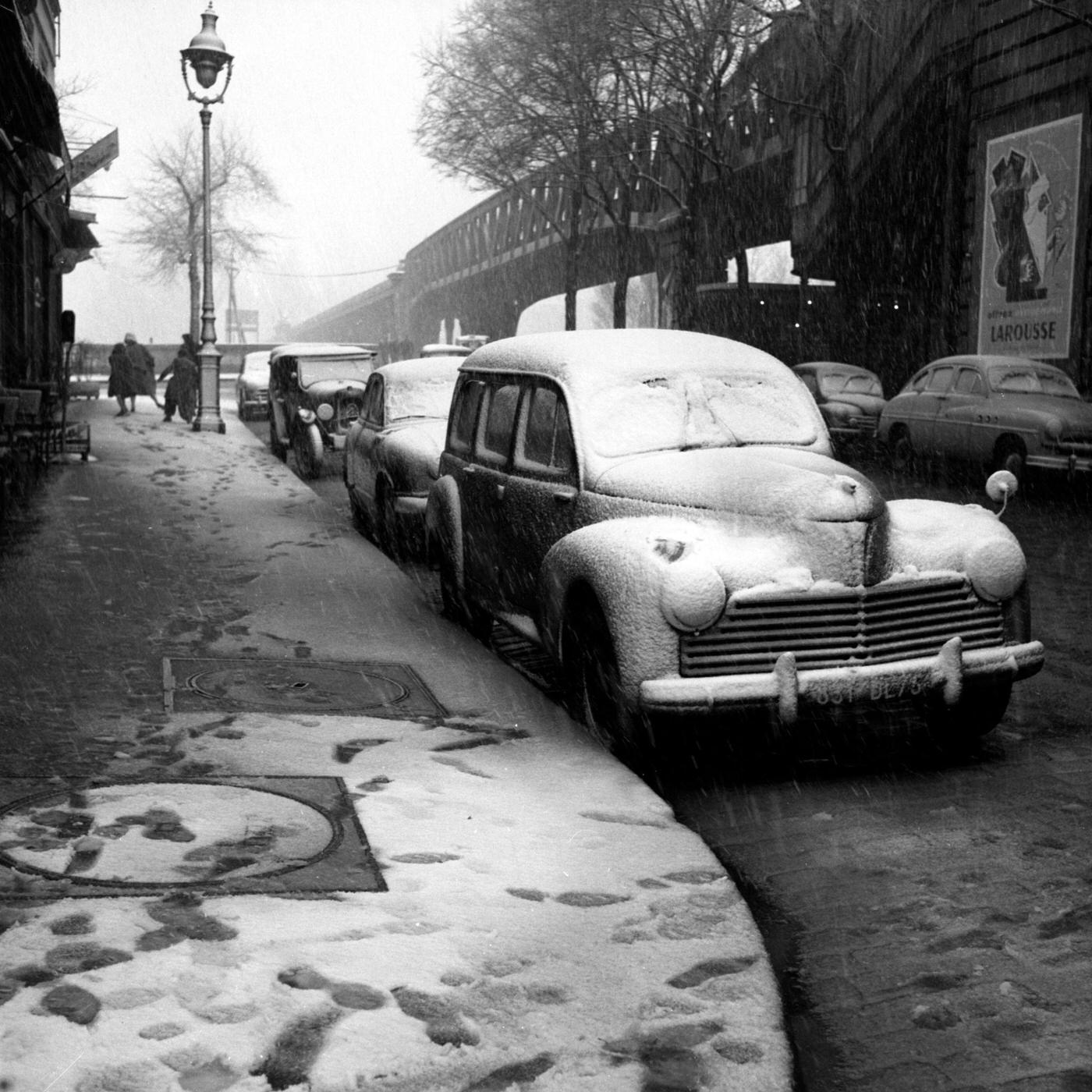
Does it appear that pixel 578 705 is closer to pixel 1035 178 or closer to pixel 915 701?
pixel 915 701

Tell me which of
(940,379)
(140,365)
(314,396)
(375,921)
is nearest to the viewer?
(375,921)

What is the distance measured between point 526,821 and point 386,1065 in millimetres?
1798

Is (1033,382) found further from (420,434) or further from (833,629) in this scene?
(833,629)

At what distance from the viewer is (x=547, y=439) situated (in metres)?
6.85

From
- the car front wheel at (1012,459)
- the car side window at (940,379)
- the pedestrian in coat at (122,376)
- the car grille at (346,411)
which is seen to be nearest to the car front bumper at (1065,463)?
the car front wheel at (1012,459)

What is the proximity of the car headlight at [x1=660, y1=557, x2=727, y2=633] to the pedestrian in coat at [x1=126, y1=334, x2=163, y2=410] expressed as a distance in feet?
81.8

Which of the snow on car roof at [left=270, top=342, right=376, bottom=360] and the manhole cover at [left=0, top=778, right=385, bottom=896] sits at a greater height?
the snow on car roof at [left=270, top=342, right=376, bottom=360]

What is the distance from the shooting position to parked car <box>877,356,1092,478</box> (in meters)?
16.7

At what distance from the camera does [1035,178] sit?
24.8m

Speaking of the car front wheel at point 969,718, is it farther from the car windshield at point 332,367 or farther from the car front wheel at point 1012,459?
the car windshield at point 332,367

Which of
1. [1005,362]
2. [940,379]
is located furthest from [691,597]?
[940,379]

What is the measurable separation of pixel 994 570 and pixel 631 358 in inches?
76.9

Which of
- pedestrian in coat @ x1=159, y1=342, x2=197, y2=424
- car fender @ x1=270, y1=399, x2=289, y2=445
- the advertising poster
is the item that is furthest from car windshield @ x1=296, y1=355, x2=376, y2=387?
the advertising poster

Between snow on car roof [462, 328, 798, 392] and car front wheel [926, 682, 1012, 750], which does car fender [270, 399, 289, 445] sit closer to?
snow on car roof [462, 328, 798, 392]
